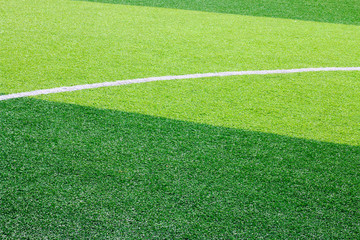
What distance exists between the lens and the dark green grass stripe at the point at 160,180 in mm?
2201

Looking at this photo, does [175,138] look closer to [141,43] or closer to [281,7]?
[141,43]

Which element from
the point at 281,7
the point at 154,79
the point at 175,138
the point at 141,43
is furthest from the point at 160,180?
the point at 281,7

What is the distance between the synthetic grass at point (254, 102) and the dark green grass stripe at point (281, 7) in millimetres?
3084

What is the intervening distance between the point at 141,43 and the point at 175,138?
7.96 ft

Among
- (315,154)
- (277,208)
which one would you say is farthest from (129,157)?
(315,154)

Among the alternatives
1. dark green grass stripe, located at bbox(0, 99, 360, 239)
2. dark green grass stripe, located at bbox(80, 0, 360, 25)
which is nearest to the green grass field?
dark green grass stripe, located at bbox(0, 99, 360, 239)

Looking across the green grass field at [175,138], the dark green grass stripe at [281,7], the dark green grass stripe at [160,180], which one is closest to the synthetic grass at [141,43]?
the green grass field at [175,138]

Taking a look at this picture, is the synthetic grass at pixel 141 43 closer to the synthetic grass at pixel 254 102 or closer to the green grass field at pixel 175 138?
the green grass field at pixel 175 138

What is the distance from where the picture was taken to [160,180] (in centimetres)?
257

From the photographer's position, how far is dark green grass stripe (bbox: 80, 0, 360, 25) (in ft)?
23.1

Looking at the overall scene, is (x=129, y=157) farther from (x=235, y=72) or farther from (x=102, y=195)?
(x=235, y=72)

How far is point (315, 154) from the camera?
2963mm

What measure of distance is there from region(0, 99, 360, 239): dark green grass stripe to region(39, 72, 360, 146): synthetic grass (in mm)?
168

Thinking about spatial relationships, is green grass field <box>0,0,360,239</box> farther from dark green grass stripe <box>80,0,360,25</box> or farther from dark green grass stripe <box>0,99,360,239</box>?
dark green grass stripe <box>80,0,360,25</box>
